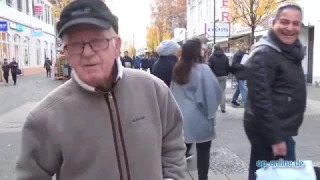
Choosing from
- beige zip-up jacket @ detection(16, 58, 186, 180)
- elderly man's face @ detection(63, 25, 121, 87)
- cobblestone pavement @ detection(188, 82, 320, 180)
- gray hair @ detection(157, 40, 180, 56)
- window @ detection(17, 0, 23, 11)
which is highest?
window @ detection(17, 0, 23, 11)

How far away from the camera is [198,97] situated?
4.22 m

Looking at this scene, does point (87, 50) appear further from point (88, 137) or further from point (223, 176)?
point (223, 176)

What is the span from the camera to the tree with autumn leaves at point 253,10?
1678 cm

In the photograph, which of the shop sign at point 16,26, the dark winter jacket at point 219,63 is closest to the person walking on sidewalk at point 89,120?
the dark winter jacket at point 219,63

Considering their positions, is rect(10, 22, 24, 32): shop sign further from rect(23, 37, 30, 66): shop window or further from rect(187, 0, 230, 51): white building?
rect(187, 0, 230, 51): white building

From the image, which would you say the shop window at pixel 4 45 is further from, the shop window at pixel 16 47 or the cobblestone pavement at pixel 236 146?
the cobblestone pavement at pixel 236 146

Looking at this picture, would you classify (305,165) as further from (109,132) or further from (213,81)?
(213,81)

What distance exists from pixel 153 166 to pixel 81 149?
1.11 ft

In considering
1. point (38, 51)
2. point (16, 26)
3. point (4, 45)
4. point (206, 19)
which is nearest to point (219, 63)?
point (4, 45)

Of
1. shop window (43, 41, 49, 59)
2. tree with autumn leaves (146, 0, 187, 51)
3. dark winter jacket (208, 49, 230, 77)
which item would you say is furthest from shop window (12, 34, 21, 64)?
dark winter jacket (208, 49, 230, 77)

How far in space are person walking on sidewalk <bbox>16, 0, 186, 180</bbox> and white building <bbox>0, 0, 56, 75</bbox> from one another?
23.0 meters

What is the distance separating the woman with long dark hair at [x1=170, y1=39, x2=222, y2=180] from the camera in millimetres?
4176

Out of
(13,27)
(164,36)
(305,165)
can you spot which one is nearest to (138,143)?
(305,165)

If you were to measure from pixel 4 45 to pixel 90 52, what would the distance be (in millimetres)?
29652
